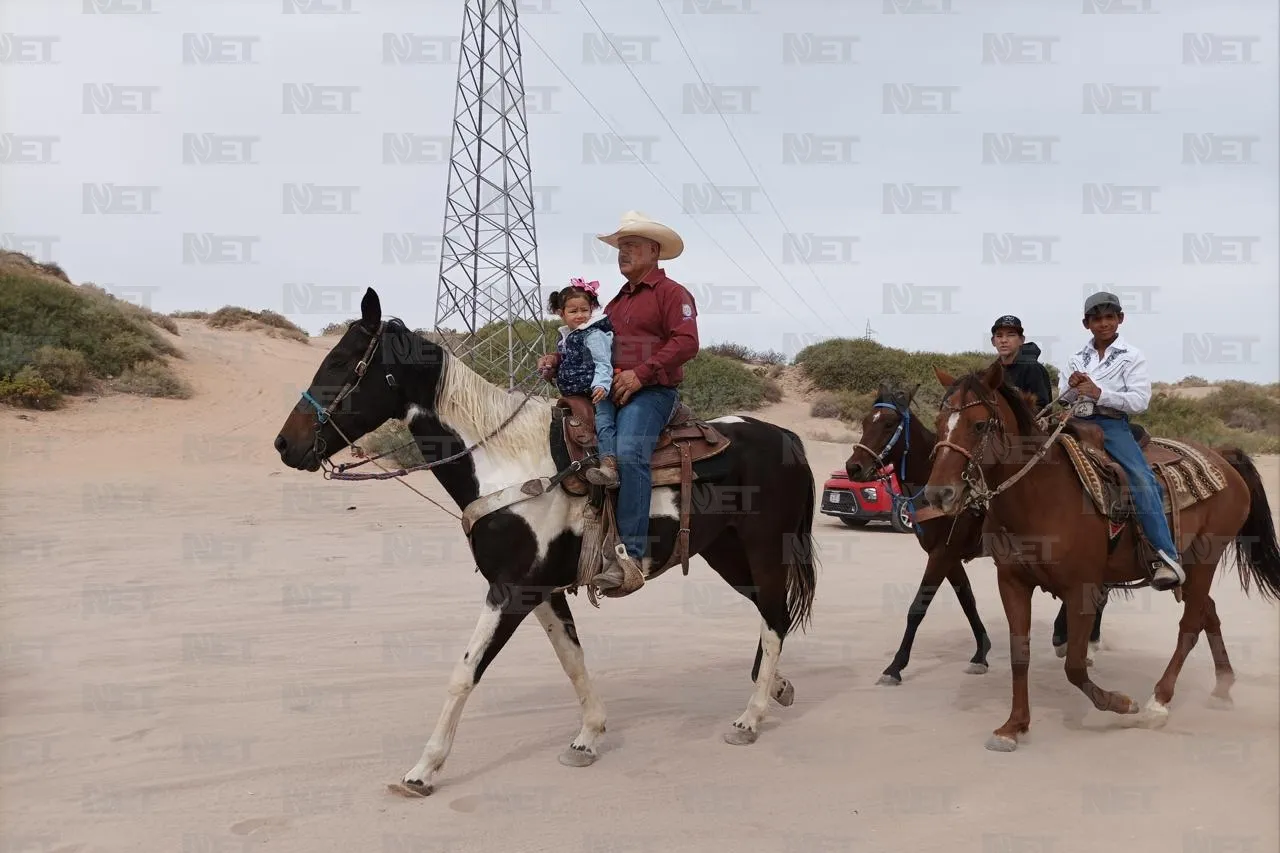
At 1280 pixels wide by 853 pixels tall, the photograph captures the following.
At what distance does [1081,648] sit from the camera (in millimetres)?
5105

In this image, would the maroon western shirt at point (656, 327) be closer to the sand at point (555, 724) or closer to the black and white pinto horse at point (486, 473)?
the black and white pinto horse at point (486, 473)

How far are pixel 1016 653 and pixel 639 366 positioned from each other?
281cm

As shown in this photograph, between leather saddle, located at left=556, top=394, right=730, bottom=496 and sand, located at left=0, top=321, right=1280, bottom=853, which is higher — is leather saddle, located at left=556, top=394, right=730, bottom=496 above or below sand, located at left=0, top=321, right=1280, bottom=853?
above

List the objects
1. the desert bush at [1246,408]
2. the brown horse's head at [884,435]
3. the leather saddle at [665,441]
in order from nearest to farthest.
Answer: the leather saddle at [665,441], the brown horse's head at [884,435], the desert bush at [1246,408]

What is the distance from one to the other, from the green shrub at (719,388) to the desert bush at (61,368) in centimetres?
1502

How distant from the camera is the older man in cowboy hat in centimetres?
475

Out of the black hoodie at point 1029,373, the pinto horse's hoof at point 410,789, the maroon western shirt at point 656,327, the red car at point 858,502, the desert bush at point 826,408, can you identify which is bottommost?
the red car at point 858,502

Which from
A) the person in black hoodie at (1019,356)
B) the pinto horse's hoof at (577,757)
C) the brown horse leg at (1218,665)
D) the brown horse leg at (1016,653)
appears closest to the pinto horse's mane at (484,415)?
the pinto horse's hoof at (577,757)

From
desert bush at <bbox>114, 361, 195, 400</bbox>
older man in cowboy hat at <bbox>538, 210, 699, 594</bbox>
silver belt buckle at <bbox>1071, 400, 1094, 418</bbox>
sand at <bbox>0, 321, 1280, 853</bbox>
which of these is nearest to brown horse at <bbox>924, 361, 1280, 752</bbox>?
silver belt buckle at <bbox>1071, 400, 1094, 418</bbox>

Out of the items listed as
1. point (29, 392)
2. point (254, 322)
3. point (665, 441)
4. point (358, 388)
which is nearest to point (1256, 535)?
point (665, 441)

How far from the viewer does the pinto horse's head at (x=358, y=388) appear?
4.40 meters

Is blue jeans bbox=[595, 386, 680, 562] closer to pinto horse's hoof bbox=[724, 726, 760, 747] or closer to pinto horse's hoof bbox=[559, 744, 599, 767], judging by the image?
pinto horse's hoof bbox=[559, 744, 599, 767]

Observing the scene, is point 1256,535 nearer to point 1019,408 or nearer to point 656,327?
point 1019,408

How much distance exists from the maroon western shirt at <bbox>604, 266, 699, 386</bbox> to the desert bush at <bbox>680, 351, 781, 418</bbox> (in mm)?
19128
